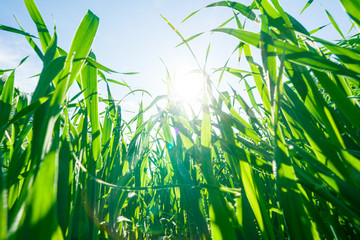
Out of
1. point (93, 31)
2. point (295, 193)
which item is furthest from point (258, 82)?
point (93, 31)

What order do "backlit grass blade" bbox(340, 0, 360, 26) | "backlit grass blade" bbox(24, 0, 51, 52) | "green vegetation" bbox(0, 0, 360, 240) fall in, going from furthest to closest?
"backlit grass blade" bbox(24, 0, 51, 52) < "backlit grass blade" bbox(340, 0, 360, 26) < "green vegetation" bbox(0, 0, 360, 240)

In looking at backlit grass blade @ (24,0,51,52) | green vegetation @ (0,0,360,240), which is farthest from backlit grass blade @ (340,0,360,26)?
backlit grass blade @ (24,0,51,52)

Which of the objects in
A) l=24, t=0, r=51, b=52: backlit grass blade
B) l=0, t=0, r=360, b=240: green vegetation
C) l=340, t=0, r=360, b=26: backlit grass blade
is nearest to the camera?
l=0, t=0, r=360, b=240: green vegetation

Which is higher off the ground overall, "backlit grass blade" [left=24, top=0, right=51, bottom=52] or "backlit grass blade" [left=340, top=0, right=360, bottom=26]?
"backlit grass blade" [left=24, top=0, right=51, bottom=52]

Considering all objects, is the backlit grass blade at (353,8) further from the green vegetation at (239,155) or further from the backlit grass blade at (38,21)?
the backlit grass blade at (38,21)

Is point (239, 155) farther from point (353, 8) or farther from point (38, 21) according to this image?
point (38, 21)

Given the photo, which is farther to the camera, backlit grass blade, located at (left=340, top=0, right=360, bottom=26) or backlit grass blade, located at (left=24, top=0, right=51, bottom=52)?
backlit grass blade, located at (left=24, top=0, right=51, bottom=52)

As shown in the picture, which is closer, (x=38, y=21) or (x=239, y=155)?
(x=239, y=155)

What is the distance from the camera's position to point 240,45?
739 millimetres

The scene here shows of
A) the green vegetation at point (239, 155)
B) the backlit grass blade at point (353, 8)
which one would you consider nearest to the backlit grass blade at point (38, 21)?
the green vegetation at point (239, 155)

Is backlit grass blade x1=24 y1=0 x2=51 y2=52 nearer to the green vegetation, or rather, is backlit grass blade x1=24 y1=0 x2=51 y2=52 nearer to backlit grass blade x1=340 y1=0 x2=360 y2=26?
the green vegetation

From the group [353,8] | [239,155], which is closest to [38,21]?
[239,155]

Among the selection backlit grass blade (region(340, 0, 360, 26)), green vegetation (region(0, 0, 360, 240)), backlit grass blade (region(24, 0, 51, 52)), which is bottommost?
green vegetation (region(0, 0, 360, 240))

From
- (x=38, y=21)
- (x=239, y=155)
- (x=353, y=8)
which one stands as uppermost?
(x=38, y=21)
